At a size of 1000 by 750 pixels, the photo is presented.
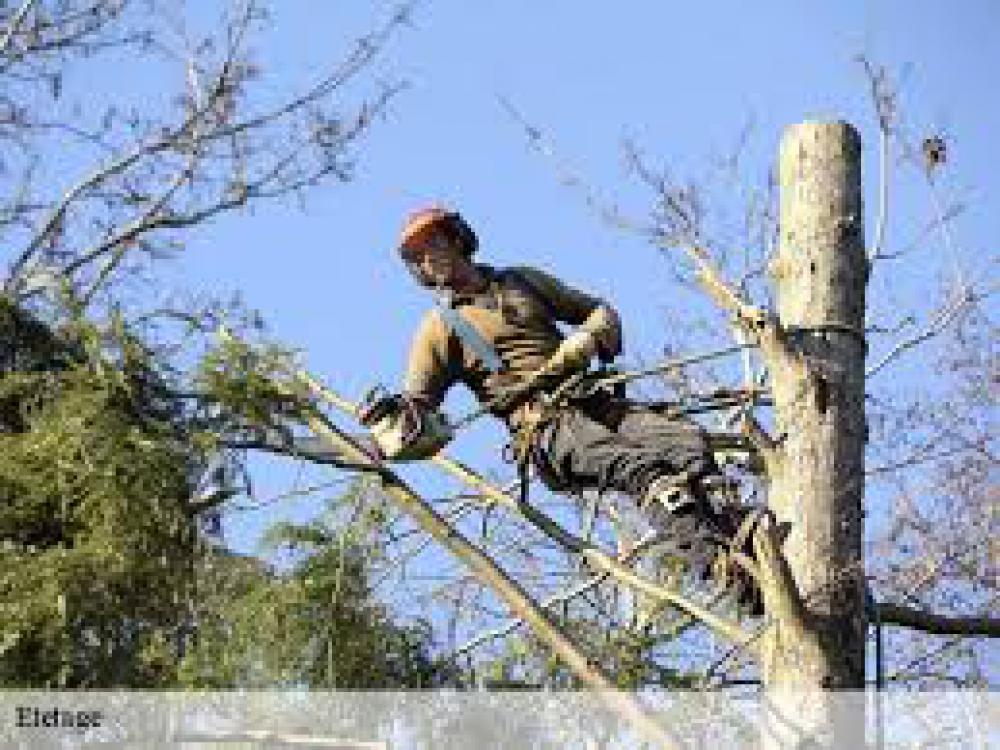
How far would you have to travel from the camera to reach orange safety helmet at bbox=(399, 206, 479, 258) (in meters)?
5.54

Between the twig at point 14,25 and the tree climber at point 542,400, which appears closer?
the tree climber at point 542,400

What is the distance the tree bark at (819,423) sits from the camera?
189 inches

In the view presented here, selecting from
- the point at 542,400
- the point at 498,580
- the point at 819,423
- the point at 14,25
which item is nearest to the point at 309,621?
the point at 498,580

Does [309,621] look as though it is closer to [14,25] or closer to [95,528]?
[95,528]

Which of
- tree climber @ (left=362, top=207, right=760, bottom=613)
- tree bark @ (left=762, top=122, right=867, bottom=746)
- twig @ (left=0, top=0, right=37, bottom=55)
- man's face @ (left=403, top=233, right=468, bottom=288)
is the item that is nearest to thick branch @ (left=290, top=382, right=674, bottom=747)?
tree climber @ (left=362, top=207, right=760, bottom=613)

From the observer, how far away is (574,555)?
18.2ft

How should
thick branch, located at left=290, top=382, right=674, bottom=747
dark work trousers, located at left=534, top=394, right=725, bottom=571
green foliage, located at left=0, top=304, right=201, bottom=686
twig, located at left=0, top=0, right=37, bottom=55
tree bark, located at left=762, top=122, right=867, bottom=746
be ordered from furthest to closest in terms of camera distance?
twig, located at left=0, top=0, right=37, bottom=55 < dark work trousers, located at left=534, top=394, right=725, bottom=571 < green foliage, located at left=0, top=304, right=201, bottom=686 < tree bark, located at left=762, top=122, right=867, bottom=746 < thick branch, located at left=290, top=382, right=674, bottom=747

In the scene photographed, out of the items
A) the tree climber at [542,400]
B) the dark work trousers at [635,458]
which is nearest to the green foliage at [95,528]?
the tree climber at [542,400]

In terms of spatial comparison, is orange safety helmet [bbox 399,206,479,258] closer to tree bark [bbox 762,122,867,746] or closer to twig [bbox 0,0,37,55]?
tree bark [bbox 762,122,867,746]

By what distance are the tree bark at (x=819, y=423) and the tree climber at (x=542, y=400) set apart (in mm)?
184

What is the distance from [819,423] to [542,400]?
2.29 ft

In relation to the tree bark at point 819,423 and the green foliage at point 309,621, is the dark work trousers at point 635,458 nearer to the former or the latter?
the tree bark at point 819,423

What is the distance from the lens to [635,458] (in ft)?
17.1

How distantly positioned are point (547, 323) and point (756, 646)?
43.2 inches
